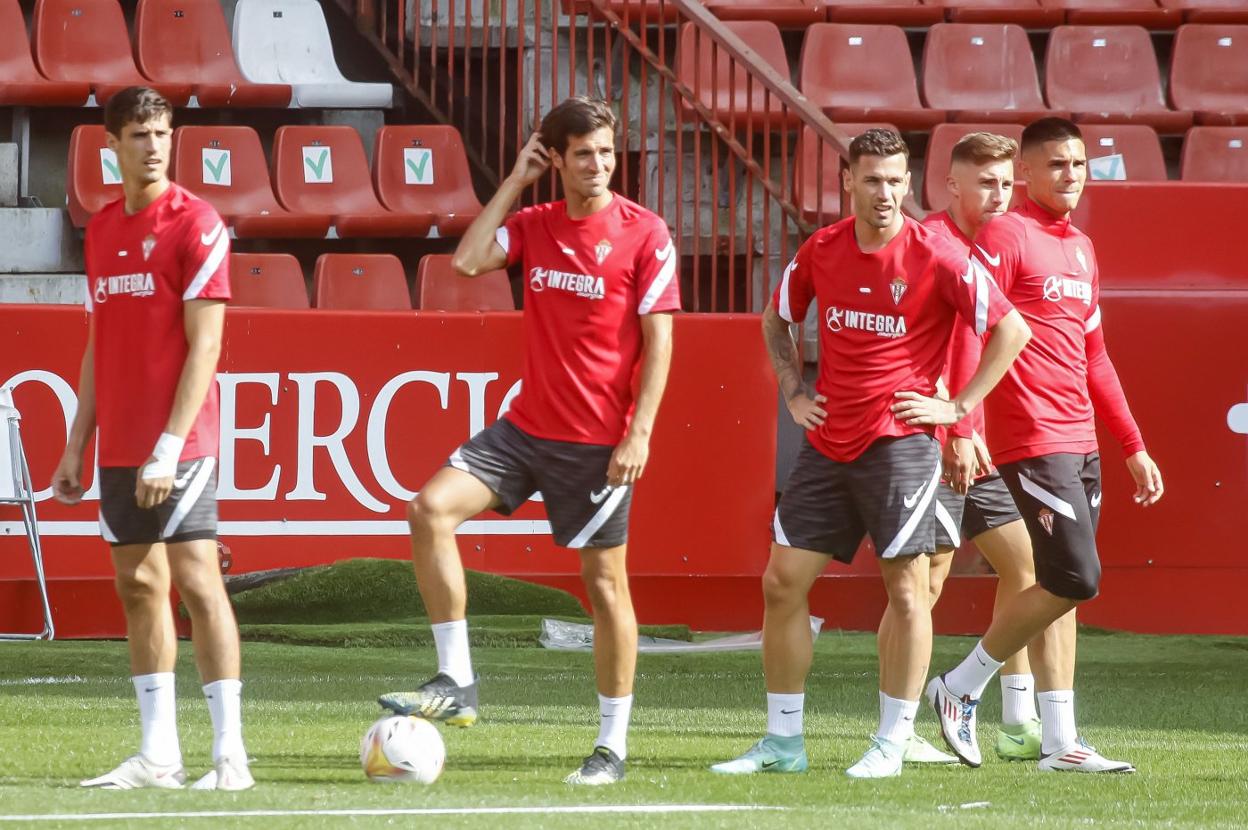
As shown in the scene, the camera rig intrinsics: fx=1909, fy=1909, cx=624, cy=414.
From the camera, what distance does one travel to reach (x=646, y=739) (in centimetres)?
638

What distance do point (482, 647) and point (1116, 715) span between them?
3.01 m

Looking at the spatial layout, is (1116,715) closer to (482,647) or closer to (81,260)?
(482,647)

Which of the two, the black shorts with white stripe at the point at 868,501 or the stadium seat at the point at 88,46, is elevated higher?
the stadium seat at the point at 88,46

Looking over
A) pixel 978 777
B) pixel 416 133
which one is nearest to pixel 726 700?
pixel 978 777

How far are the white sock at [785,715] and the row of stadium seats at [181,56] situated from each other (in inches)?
298

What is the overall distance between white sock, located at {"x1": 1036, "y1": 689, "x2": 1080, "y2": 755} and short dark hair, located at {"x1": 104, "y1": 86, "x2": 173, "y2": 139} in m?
3.21

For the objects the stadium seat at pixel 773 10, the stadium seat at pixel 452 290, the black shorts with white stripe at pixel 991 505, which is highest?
the stadium seat at pixel 773 10

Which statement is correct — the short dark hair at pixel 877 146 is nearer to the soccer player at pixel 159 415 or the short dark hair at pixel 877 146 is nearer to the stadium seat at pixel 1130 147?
the soccer player at pixel 159 415

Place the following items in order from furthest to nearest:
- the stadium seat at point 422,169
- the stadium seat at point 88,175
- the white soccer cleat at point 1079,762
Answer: the stadium seat at point 422,169 → the stadium seat at point 88,175 → the white soccer cleat at point 1079,762

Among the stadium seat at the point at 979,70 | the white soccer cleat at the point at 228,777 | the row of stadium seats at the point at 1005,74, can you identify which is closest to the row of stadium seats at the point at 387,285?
the row of stadium seats at the point at 1005,74

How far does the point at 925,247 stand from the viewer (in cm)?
559

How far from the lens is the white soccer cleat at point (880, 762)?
555 centimetres

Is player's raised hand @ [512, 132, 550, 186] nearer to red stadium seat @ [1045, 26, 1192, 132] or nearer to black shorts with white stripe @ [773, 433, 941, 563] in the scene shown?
black shorts with white stripe @ [773, 433, 941, 563]

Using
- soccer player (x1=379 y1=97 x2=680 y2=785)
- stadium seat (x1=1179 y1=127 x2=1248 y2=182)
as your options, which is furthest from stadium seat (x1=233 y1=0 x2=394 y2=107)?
soccer player (x1=379 y1=97 x2=680 y2=785)
